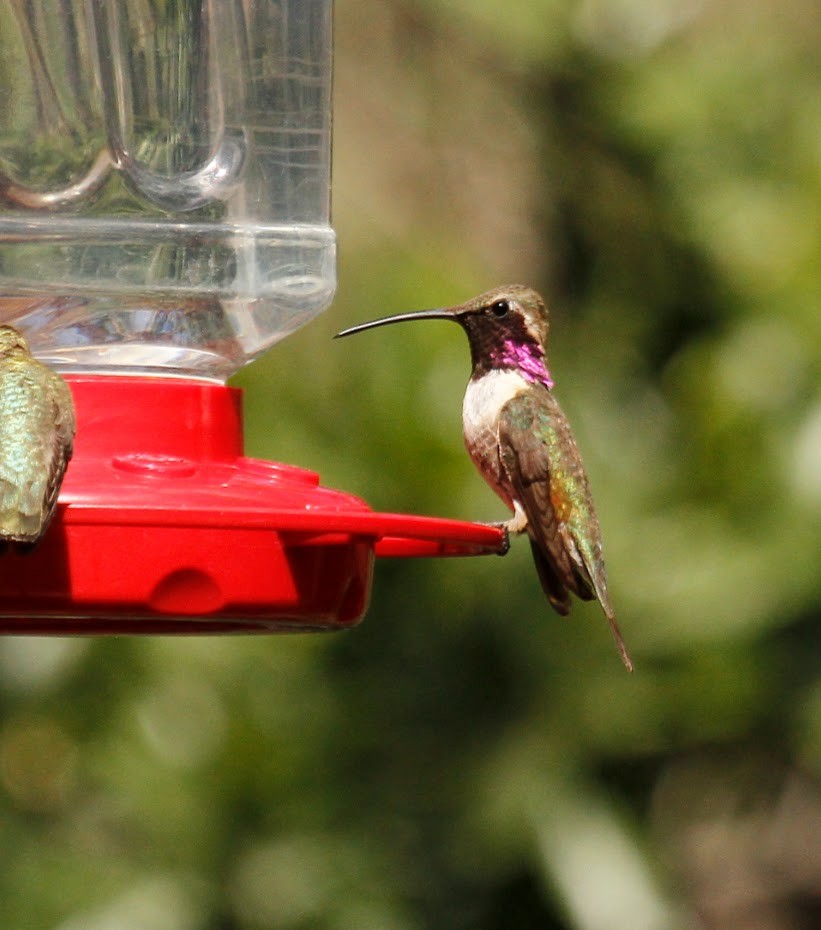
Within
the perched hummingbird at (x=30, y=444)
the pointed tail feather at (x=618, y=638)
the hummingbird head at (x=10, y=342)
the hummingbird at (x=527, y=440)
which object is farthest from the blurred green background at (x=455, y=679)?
the perched hummingbird at (x=30, y=444)

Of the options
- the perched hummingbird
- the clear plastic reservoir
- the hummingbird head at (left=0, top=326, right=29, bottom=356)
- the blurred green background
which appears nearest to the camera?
the perched hummingbird

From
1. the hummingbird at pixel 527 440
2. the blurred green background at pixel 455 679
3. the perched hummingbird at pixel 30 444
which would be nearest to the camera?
the perched hummingbird at pixel 30 444

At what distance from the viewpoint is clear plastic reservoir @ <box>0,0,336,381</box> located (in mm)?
4113

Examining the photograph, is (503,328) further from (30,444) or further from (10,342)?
(30,444)

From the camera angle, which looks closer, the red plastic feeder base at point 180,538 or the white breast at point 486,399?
the red plastic feeder base at point 180,538

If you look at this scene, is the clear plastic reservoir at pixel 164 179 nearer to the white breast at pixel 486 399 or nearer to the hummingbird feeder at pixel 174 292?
the hummingbird feeder at pixel 174 292

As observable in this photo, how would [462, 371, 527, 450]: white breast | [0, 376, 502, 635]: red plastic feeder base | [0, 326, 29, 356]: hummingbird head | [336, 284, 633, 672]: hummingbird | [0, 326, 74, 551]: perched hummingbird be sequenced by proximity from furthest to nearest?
[462, 371, 527, 450]: white breast, [336, 284, 633, 672]: hummingbird, [0, 326, 29, 356]: hummingbird head, [0, 376, 502, 635]: red plastic feeder base, [0, 326, 74, 551]: perched hummingbird

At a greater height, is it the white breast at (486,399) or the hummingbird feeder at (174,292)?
the hummingbird feeder at (174,292)

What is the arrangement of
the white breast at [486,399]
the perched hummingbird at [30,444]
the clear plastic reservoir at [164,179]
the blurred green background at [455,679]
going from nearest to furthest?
the perched hummingbird at [30,444]
the clear plastic reservoir at [164,179]
the white breast at [486,399]
the blurred green background at [455,679]

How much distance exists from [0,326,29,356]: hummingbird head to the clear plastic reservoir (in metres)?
0.37

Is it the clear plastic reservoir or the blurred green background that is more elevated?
the clear plastic reservoir

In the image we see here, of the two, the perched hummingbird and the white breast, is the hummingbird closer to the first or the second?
the white breast

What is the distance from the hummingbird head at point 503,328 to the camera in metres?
4.95

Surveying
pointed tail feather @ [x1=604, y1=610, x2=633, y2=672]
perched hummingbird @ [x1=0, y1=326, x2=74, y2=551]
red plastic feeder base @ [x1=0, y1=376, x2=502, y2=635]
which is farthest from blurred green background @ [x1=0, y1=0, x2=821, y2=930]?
perched hummingbird @ [x1=0, y1=326, x2=74, y2=551]
